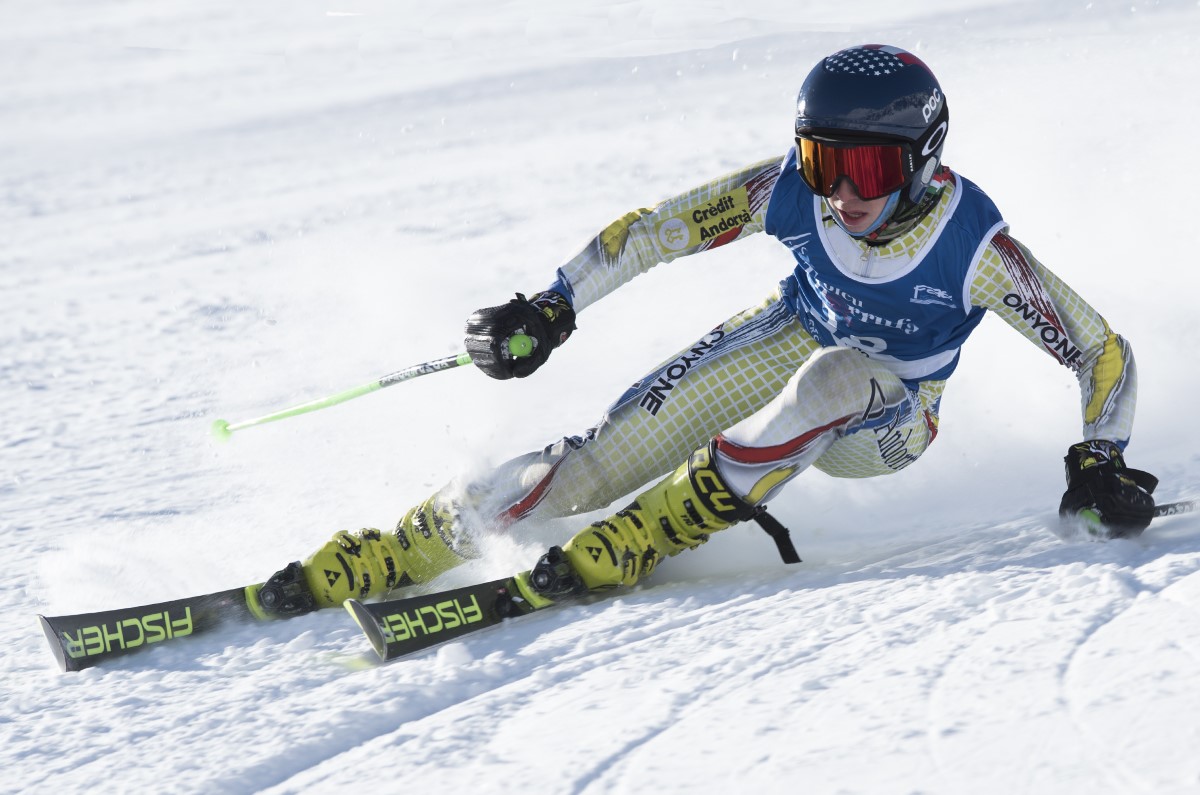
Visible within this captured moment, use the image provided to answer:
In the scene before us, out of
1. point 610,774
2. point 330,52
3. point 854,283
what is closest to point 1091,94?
point 854,283

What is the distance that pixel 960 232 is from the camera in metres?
3.21

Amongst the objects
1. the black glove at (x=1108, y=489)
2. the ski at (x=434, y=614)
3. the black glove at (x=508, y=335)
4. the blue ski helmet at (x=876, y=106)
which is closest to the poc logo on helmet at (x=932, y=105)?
the blue ski helmet at (x=876, y=106)

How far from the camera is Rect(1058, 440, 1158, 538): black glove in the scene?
3.01 m

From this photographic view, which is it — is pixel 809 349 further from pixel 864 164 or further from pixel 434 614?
pixel 434 614

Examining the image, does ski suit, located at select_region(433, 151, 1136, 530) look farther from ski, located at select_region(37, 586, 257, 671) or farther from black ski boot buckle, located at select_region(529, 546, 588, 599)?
ski, located at select_region(37, 586, 257, 671)

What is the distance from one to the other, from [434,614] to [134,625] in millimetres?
759

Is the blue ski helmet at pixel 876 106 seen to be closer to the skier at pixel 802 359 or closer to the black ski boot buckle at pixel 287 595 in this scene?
the skier at pixel 802 359

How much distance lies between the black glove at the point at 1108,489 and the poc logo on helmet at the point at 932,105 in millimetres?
871

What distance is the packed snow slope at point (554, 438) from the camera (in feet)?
7.81

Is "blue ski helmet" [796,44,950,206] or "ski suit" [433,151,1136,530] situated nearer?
"blue ski helmet" [796,44,950,206]

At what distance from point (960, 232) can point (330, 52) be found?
546 inches

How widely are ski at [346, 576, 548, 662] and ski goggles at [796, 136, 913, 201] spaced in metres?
1.25

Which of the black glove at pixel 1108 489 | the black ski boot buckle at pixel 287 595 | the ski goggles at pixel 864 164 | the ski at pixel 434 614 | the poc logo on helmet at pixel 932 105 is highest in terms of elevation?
the poc logo on helmet at pixel 932 105

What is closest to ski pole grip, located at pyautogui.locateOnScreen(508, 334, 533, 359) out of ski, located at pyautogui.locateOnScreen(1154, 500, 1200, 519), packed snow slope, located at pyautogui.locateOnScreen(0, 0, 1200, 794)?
packed snow slope, located at pyautogui.locateOnScreen(0, 0, 1200, 794)
